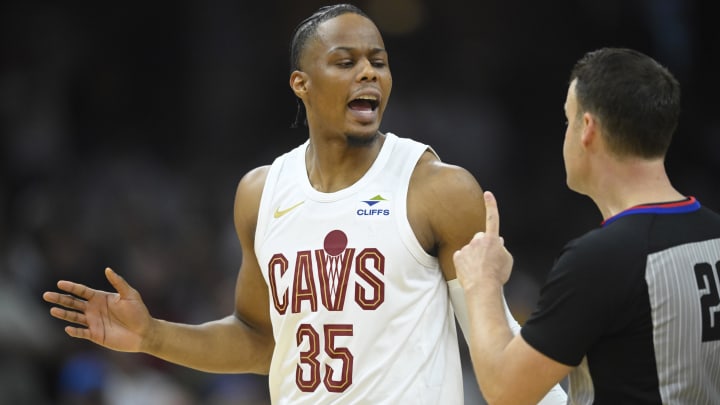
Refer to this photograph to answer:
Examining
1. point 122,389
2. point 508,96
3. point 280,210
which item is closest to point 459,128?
point 508,96

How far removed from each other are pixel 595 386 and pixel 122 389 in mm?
5881

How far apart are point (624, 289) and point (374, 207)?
4.62 feet

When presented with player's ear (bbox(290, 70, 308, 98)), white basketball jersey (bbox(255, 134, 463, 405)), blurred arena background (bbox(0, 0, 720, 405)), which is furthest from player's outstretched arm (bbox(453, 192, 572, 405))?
blurred arena background (bbox(0, 0, 720, 405))

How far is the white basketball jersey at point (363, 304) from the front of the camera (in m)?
4.13

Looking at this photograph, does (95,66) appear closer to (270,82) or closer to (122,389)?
(270,82)

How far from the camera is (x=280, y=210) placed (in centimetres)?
454

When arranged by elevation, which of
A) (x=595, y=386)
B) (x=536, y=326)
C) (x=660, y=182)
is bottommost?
(x=595, y=386)

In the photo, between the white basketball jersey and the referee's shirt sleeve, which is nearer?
the referee's shirt sleeve

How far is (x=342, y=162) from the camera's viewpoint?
4.50m

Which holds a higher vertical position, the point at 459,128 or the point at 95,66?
the point at 95,66

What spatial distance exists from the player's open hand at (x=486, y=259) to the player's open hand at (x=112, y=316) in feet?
5.55

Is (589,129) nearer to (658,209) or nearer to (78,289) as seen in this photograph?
(658,209)

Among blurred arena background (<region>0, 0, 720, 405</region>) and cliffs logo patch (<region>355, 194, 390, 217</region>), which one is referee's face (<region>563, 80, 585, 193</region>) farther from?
blurred arena background (<region>0, 0, 720, 405</region>)

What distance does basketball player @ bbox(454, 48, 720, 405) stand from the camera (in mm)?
3148
